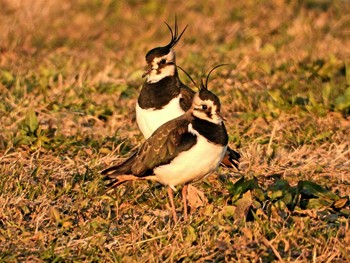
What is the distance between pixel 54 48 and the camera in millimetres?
11891

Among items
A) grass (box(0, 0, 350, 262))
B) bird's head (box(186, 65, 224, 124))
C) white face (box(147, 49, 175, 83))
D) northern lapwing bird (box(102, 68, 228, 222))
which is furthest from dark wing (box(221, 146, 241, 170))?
white face (box(147, 49, 175, 83))

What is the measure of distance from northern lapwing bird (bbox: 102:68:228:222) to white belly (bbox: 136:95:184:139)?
55cm

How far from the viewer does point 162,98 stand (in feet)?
23.8

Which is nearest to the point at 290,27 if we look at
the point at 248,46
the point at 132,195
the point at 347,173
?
the point at 248,46

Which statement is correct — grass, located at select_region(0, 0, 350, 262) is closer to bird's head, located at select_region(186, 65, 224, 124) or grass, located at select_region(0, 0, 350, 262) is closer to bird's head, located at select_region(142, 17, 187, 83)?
bird's head, located at select_region(186, 65, 224, 124)

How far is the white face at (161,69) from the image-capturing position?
757 cm

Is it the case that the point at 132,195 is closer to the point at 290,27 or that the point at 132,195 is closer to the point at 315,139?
the point at 315,139

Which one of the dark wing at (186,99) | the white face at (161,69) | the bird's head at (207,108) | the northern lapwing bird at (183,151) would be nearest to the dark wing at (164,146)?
the northern lapwing bird at (183,151)

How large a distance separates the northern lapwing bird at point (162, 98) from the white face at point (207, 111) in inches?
25.0

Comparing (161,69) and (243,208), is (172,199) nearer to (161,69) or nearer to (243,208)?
(243,208)

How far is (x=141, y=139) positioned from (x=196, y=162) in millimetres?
2167

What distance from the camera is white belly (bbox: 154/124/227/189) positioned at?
6.01 meters

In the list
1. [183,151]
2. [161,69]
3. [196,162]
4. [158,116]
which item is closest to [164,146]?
[183,151]

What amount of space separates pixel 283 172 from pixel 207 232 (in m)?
1.62
